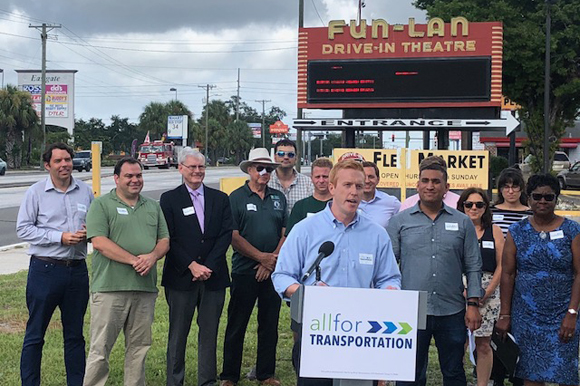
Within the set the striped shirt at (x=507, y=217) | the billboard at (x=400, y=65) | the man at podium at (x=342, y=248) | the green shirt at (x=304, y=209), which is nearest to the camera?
the man at podium at (x=342, y=248)

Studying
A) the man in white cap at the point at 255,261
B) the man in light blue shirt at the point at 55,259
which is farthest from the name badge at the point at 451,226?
the man in light blue shirt at the point at 55,259

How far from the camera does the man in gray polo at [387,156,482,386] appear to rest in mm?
4906

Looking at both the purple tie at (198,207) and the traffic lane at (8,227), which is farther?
the traffic lane at (8,227)

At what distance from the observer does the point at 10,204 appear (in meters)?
24.8

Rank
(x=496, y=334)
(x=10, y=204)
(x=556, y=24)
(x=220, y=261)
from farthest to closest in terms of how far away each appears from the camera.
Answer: (x=556, y=24) < (x=10, y=204) < (x=220, y=261) < (x=496, y=334)

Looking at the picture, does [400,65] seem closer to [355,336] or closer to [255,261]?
[255,261]

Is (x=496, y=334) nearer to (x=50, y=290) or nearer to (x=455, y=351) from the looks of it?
(x=455, y=351)

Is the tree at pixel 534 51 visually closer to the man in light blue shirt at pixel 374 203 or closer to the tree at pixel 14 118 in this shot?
the man in light blue shirt at pixel 374 203

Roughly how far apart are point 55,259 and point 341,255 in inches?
99.9

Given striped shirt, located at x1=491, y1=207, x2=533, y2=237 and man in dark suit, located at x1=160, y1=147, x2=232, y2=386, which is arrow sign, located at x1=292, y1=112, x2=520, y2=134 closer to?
striped shirt, located at x1=491, y1=207, x2=533, y2=237

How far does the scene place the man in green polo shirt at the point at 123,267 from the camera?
5.39 meters

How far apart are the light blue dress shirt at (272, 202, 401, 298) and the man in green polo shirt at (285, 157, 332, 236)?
1870mm

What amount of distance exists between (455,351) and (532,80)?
25667mm

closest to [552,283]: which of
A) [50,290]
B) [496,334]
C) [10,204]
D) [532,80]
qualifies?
[496,334]
